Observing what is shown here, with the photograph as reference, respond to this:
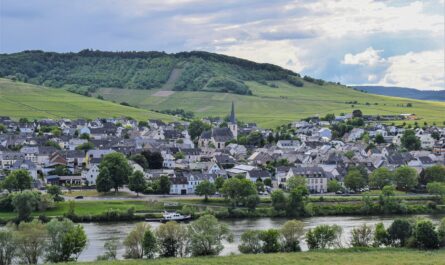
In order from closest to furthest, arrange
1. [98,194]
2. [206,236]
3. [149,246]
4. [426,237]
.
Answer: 1. [149,246]
2. [206,236]
3. [426,237]
4. [98,194]

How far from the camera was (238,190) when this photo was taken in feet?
178

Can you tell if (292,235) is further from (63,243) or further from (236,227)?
(63,243)

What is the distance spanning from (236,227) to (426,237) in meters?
14.0

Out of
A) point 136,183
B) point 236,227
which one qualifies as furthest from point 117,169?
point 236,227

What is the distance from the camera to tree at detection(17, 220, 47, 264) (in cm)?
3478

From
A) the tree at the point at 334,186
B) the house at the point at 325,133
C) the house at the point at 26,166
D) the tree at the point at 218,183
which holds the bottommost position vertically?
the tree at the point at 334,186

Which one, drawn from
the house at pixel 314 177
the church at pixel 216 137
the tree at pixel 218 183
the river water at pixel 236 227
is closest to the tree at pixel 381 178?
the house at pixel 314 177

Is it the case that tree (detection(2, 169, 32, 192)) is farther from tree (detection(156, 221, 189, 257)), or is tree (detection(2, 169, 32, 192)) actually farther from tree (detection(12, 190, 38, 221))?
tree (detection(156, 221, 189, 257))

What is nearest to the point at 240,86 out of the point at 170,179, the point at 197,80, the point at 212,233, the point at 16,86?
the point at 197,80

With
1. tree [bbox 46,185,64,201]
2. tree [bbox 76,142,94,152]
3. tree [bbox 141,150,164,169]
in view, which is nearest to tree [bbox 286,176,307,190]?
tree [bbox 141,150,164,169]

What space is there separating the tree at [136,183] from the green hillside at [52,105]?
66881mm

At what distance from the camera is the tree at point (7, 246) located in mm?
34250

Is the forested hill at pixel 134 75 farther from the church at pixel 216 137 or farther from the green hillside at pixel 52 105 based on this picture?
the church at pixel 216 137

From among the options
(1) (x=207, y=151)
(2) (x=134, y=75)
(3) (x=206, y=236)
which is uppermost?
(2) (x=134, y=75)
